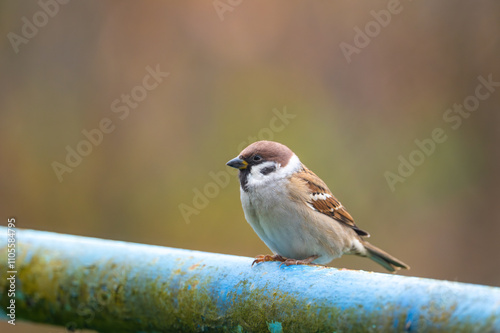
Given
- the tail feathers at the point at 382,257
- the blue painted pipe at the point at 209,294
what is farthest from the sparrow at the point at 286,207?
the blue painted pipe at the point at 209,294

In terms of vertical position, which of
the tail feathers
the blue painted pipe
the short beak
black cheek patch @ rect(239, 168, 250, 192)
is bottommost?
the tail feathers

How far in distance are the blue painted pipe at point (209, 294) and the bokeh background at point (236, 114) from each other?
10.1 feet

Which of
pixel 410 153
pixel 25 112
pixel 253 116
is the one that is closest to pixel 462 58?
pixel 410 153

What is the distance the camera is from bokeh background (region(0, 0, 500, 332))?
5023 mm

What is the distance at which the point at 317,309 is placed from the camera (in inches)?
57.7

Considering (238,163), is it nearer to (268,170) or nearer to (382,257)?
(268,170)

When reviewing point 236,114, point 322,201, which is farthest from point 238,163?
point 236,114

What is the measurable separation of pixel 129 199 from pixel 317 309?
157 inches

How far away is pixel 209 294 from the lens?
173 cm

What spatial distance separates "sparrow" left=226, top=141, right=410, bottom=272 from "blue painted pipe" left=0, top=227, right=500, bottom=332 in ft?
2.48

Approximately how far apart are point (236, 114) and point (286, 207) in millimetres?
2719

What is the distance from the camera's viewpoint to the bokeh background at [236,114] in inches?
198

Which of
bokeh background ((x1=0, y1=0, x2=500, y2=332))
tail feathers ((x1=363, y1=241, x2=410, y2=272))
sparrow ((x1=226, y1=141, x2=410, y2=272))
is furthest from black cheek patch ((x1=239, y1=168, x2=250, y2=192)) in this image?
bokeh background ((x1=0, y1=0, x2=500, y2=332))

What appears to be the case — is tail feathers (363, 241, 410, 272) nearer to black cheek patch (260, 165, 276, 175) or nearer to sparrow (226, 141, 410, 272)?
sparrow (226, 141, 410, 272)
